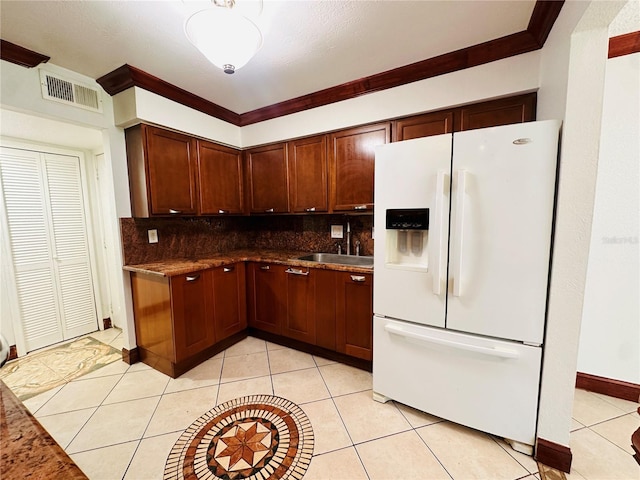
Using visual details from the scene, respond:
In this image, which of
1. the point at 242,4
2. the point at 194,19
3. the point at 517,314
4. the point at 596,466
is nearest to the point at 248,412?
the point at 517,314

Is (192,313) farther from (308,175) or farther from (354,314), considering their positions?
(308,175)

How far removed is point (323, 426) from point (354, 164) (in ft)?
6.80

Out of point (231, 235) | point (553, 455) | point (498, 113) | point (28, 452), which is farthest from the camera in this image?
point (231, 235)

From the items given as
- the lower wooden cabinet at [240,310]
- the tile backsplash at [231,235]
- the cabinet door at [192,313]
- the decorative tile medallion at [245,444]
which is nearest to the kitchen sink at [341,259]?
the tile backsplash at [231,235]

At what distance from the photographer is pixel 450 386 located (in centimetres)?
161

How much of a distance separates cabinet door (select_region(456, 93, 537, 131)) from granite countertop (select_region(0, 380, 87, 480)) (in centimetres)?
257

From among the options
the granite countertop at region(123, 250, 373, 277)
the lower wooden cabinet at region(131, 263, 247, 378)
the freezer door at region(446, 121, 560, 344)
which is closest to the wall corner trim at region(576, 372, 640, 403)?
the freezer door at region(446, 121, 560, 344)

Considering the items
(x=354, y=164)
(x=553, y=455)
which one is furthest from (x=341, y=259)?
(x=553, y=455)

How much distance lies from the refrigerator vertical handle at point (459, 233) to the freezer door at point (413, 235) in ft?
0.19

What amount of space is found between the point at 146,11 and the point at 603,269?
11.0 feet

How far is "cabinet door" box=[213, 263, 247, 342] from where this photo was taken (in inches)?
98.5

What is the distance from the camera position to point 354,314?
2.21 meters

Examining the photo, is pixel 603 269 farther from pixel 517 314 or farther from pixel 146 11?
pixel 146 11

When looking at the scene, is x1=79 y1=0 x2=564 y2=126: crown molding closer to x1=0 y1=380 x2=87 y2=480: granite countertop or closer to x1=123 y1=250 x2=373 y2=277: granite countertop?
x1=123 y1=250 x2=373 y2=277: granite countertop
